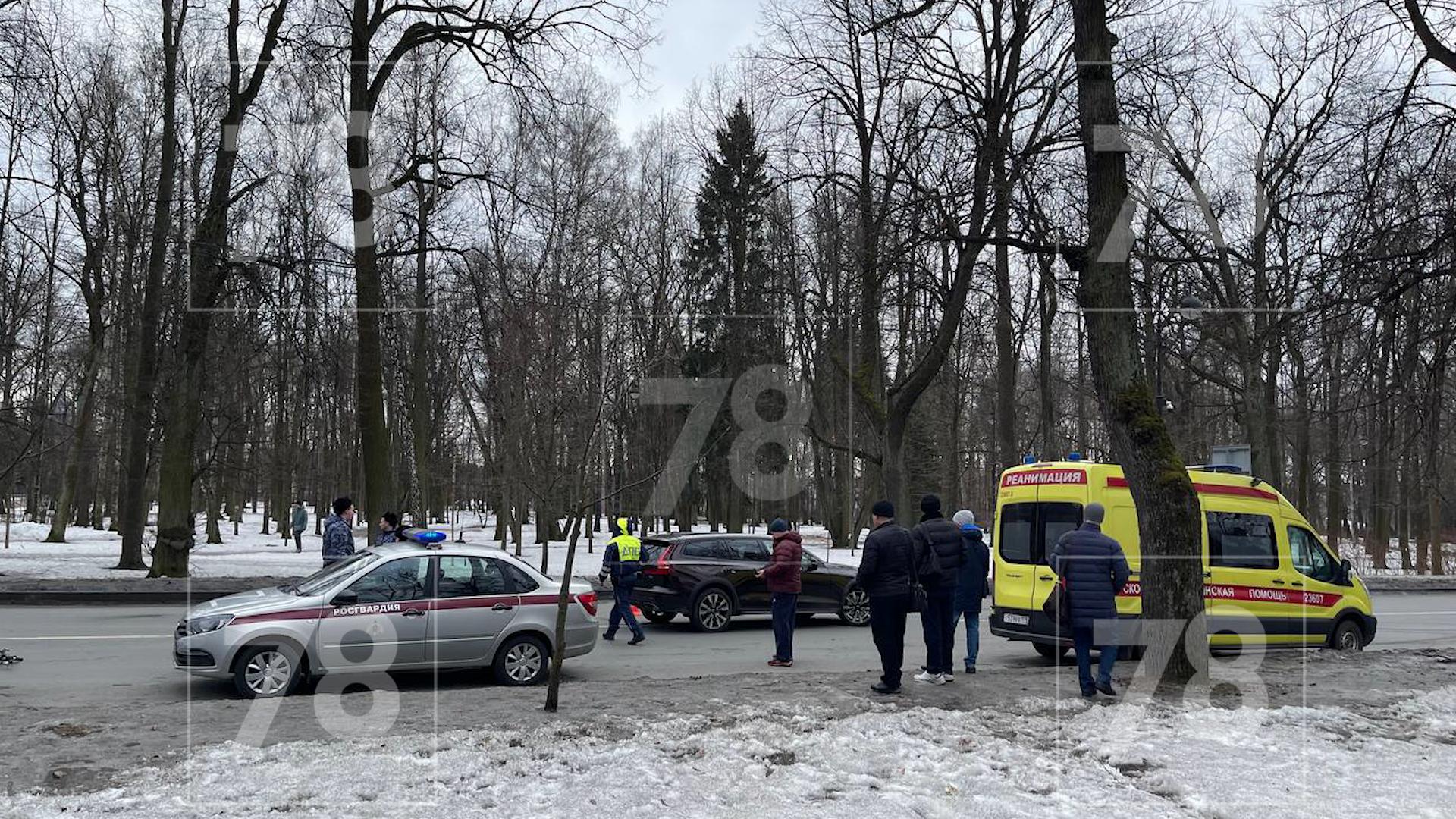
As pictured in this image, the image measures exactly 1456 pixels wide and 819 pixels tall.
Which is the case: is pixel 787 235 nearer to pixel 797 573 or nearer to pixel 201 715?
pixel 797 573

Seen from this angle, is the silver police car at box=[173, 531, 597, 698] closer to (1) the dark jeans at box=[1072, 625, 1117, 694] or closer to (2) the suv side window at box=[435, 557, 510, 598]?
(2) the suv side window at box=[435, 557, 510, 598]

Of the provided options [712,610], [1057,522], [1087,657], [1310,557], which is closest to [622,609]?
[712,610]

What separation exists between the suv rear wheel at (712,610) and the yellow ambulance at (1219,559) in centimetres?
453

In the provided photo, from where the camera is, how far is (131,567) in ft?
79.9

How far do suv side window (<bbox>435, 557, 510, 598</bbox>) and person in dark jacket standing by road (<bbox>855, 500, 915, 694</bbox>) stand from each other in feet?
12.4

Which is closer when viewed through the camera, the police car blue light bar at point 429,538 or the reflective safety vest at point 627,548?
the police car blue light bar at point 429,538

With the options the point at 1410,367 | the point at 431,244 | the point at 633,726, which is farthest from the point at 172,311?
the point at 1410,367

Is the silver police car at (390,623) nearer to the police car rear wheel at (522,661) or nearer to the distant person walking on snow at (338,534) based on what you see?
the police car rear wheel at (522,661)

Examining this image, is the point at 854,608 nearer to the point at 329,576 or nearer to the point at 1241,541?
the point at 1241,541

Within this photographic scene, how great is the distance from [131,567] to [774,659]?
18102mm

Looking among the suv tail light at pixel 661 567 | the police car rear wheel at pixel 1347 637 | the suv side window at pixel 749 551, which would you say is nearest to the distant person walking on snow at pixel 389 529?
the suv tail light at pixel 661 567

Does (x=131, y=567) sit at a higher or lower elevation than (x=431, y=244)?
lower

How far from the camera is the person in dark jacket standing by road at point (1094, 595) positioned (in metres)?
9.73

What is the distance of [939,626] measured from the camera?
1033 centimetres
